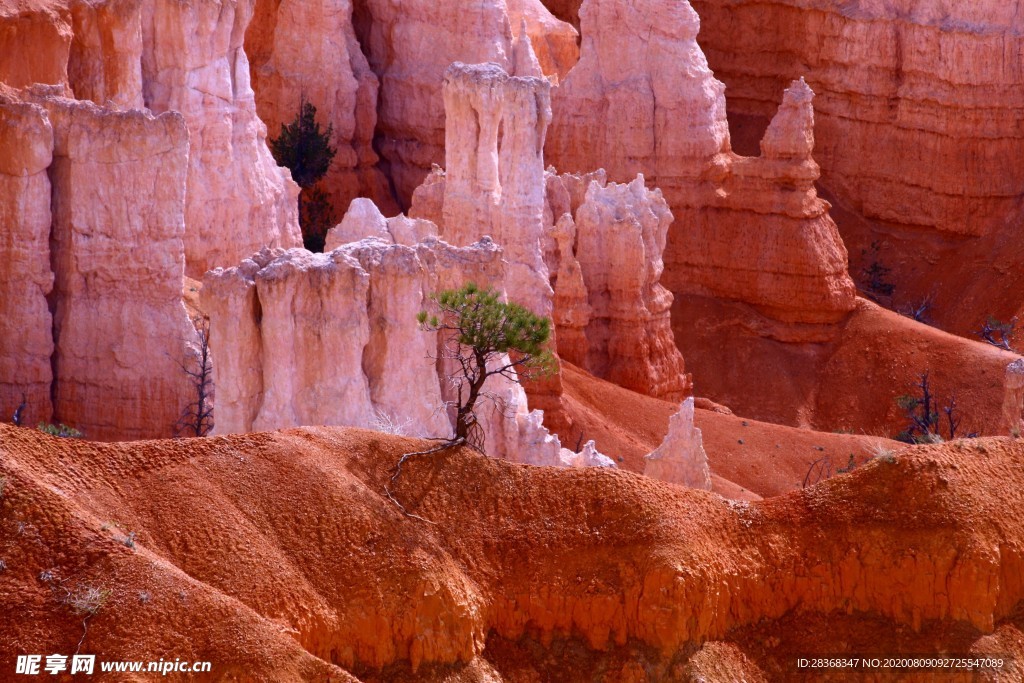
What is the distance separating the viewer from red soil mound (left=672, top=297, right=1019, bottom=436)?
45.6 m

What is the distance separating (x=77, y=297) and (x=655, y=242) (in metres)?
13.9

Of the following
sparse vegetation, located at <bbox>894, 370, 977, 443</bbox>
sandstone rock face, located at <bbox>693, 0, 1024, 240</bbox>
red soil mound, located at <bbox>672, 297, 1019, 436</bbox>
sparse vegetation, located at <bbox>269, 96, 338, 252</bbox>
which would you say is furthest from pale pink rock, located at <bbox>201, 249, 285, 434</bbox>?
sandstone rock face, located at <bbox>693, 0, 1024, 240</bbox>

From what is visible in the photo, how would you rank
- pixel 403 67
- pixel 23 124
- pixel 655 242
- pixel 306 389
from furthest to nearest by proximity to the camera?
pixel 403 67, pixel 655 242, pixel 23 124, pixel 306 389

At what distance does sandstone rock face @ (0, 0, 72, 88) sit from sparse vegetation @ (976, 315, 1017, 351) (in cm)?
2377

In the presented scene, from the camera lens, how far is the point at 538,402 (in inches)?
1442

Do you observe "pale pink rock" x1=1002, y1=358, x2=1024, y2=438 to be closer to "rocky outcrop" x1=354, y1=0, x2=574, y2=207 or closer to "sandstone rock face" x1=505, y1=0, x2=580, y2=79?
"rocky outcrop" x1=354, y1=0, x2=574, y2=207

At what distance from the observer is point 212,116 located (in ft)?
124

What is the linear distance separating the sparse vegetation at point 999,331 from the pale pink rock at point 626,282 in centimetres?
1086

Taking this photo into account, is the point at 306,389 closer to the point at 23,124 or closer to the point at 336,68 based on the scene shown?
the point at 23,124

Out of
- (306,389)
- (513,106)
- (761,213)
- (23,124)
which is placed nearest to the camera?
(306,389)

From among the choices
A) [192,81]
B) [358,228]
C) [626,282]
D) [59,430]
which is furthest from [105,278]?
[626,282]

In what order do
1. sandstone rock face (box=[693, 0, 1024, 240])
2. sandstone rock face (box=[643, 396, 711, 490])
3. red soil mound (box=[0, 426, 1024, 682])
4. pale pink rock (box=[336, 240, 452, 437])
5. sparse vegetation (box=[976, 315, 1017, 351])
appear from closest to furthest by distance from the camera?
red soil mound (box=[0, 426, 1024, 682]) < pale pink rock (box=[336, 240, 452, 437]) < sandstone rock face (box=[643, 396, 711, 490]) < sparse vegetation (box=[976, 315, 1017, 351]) < sandstone rock face (box=[693, 0, 1024, 240])

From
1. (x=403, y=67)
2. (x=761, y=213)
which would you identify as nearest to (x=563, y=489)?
(x=761, y=213)

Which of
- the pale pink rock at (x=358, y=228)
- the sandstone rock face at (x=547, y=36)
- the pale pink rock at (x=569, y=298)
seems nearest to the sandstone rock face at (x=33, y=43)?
the pale pink rock at (x=358, y=228)
